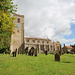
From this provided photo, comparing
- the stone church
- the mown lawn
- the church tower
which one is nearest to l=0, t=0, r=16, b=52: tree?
the mown lawn

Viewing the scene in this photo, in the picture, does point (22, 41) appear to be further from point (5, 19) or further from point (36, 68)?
point (36, 68)

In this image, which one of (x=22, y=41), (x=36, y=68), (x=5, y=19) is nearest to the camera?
(x=36, y=68)

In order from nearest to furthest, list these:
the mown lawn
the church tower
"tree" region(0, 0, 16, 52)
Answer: the mown lawn < "tree" region(0, 0, 16, 52) < the church tower

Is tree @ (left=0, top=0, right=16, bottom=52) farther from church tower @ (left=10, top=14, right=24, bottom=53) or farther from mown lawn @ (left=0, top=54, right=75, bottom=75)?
church tower @ (left=10, top=14, right=24, bottom=53)

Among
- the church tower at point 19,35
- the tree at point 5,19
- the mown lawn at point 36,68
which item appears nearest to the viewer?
the mown lawn at point 36,68

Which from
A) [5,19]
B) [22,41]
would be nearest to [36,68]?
[5,19]

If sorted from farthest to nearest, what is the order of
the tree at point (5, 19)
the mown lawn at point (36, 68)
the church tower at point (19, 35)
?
the church tower at point (19, 35)
the tree at point (5, 19)
the mown lawn at point (36, 68)

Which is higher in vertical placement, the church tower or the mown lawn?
the church tower

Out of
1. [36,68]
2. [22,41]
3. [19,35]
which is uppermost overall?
[19,35]

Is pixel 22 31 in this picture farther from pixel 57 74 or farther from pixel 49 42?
pixel 57 74

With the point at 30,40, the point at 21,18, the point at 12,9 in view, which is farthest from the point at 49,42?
the point at 12,9

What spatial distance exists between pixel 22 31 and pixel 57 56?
97.3 ft

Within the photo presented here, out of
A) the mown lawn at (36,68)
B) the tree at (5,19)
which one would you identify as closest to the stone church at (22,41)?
the tree at (5,19)

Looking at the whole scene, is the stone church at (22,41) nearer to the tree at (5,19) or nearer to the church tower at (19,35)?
the church tower at (19,35)
